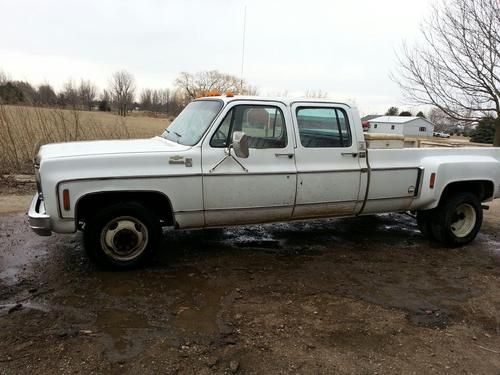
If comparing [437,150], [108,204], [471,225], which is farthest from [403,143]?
[108,204]

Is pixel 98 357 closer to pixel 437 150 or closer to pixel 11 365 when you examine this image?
pixel 11 365

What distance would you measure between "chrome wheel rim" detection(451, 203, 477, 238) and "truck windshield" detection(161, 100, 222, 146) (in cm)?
379

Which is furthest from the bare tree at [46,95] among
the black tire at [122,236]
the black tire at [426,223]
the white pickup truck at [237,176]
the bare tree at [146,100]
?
the bare tree at [146,100]

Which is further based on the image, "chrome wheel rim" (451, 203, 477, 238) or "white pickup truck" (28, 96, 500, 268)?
"chrome wheel rim" (451, 203, 477, 238)

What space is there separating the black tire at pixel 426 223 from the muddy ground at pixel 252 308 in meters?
0.26

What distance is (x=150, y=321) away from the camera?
3.70m

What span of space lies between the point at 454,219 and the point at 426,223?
39 cm

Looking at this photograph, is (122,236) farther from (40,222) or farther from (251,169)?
(251,169)

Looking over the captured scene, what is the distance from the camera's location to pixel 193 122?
514cm

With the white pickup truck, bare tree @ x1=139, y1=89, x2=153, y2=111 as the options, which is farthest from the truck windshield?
bare tree @ x1=139, y1=89, x2=153, y2=111

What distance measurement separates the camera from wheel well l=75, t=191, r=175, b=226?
443 centimetres

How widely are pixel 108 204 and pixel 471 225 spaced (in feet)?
16.4

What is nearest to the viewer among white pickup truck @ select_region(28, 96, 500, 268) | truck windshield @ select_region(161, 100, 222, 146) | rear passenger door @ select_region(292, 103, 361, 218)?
white pickup truck @ select_region(28, 96, 500, 268)

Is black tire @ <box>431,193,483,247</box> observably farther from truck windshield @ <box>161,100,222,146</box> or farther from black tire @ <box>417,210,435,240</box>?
truck windshield @ <box>161,100,222,146</box>
